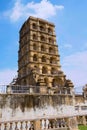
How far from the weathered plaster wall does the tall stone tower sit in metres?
9.30

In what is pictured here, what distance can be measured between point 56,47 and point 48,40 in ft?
6.72

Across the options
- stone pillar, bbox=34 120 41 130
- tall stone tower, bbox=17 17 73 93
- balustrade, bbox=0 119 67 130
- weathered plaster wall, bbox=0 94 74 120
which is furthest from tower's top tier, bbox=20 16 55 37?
stone pillar, bbox=34 120 41 130

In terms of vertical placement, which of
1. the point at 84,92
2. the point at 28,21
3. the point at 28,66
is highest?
the point at 28,21

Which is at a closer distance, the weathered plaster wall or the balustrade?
the balustrade

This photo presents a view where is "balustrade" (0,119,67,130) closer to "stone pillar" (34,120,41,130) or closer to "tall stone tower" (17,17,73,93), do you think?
"stone pillar" (34,120,41,130)

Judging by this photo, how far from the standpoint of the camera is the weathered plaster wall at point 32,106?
16406 mm

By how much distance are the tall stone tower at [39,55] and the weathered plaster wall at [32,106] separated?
30.5 feet

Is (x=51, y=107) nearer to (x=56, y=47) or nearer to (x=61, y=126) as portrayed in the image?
(x=61, y=126)

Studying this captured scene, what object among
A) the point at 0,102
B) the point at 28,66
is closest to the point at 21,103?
the point at 0,102

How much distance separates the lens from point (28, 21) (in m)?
35.0

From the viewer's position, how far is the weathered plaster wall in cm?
1641

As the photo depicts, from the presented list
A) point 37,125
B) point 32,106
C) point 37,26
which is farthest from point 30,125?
point 37,26

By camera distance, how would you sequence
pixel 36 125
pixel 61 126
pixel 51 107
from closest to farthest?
1. pixel 36 125
2. pixel 61 126
3. pixel 51 107

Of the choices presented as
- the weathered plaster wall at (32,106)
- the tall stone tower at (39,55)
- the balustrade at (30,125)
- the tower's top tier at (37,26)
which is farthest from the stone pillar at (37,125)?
the tower's top tier at (37,26)
